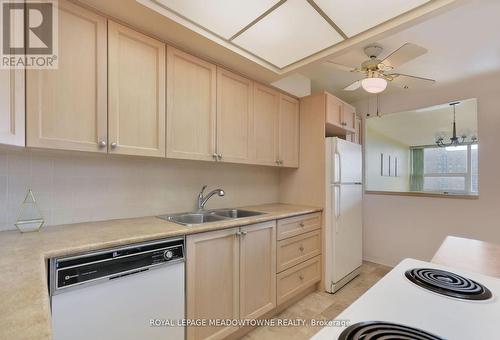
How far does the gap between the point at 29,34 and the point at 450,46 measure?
307 centimetres

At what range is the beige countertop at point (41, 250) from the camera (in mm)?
499

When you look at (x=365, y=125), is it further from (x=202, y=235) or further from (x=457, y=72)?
(x=202, y=235)

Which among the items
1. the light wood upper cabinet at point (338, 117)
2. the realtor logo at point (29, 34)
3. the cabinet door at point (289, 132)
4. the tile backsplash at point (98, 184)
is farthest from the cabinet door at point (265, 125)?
the realtor logo at point (29, 34)

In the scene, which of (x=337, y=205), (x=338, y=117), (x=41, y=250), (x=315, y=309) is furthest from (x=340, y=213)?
(x=41, y=250)

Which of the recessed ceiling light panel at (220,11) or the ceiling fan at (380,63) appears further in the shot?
the ceiling fan at (380,63)

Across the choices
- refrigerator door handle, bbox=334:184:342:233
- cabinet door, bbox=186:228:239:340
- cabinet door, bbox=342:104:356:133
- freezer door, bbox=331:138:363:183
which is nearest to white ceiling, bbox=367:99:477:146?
cabinet door, bbox=342:104:356:133

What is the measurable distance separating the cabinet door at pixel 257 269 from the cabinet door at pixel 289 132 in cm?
93

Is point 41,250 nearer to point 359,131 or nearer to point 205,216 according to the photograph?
point 205,216

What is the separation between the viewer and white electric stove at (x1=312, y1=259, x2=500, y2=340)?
0.57 m

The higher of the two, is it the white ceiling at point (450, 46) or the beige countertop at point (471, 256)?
the white ceiling at point (450, 46)

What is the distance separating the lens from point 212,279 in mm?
1628

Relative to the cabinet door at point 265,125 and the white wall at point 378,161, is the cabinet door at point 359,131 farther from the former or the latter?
the cabinet door at point 265,125

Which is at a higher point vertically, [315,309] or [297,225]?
[297,225]

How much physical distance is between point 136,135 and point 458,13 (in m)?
2.42
